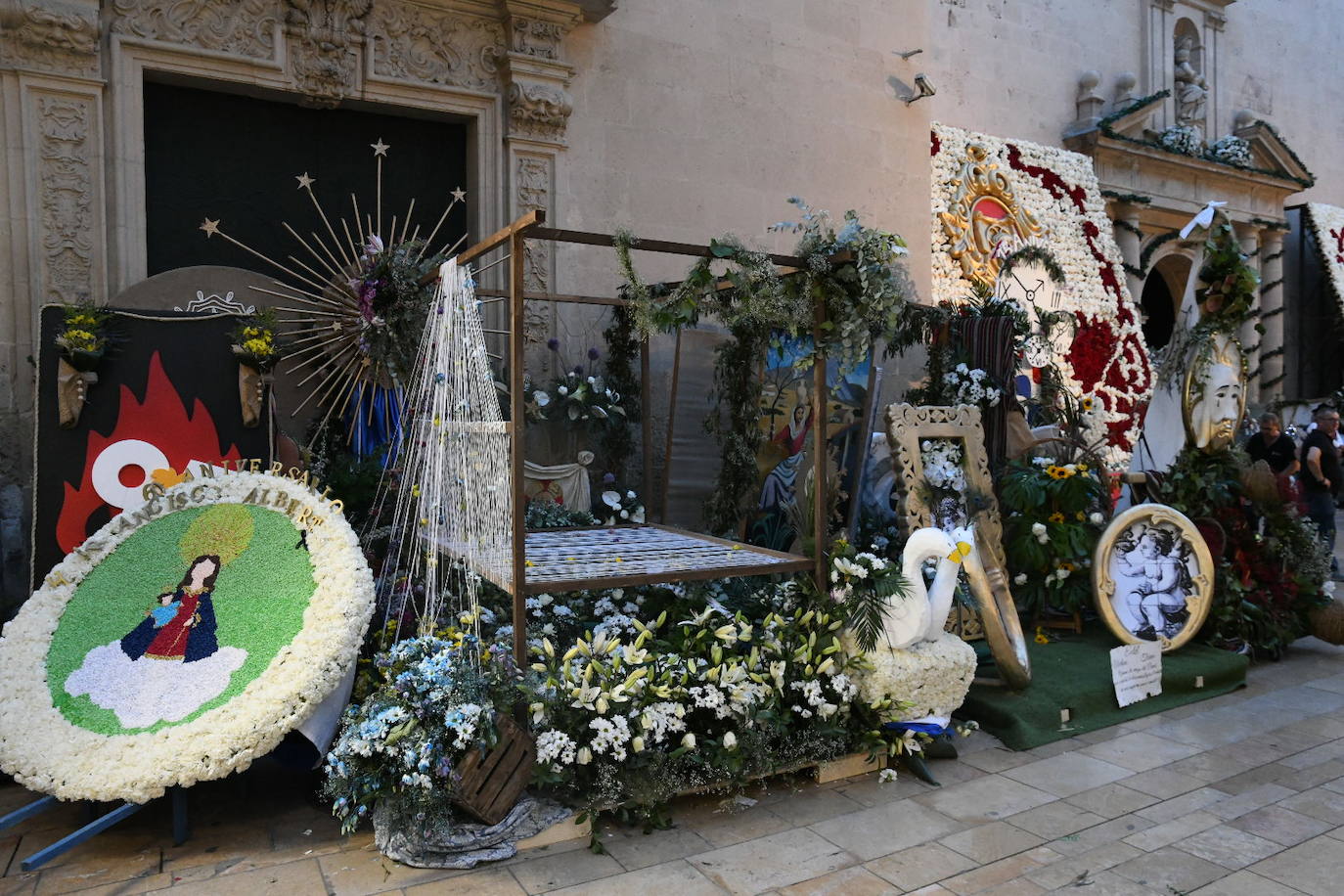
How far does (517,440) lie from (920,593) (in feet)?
6.63

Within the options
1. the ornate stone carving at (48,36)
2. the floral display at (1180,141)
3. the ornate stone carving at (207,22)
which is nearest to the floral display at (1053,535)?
the ornate stone carving at (207,22)

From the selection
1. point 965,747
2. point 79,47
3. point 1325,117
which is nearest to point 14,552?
point 79,47

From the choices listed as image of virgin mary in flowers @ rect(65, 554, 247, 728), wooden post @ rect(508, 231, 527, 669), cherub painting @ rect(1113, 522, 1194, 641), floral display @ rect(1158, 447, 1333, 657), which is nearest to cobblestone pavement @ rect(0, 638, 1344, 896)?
image of virgin mary in flowers @ rect(65, 554, 247, 728)

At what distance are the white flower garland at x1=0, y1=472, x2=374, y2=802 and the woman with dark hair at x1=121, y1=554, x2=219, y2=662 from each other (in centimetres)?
33

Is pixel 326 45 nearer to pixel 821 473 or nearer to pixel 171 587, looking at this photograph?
pixel 171 587

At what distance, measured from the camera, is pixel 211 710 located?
3.60 metres

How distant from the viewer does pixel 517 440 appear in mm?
3764

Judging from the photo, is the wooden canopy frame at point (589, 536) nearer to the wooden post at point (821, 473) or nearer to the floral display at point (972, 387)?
the wooden post at point (821, 473)

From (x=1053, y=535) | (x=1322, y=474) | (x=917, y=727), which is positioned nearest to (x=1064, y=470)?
(x=1053, y=535)

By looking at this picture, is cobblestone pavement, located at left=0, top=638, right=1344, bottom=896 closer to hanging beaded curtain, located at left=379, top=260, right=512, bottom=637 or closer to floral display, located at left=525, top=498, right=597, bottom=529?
hanging beaded curtain, located at left=379, top=260, right=512, bottom=637

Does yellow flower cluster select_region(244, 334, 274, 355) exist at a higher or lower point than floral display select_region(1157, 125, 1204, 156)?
lower

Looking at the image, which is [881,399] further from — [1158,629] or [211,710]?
[211,710]

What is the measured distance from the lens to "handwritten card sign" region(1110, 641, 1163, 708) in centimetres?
517

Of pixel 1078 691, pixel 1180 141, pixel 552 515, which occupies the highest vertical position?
pixel 1180 141
